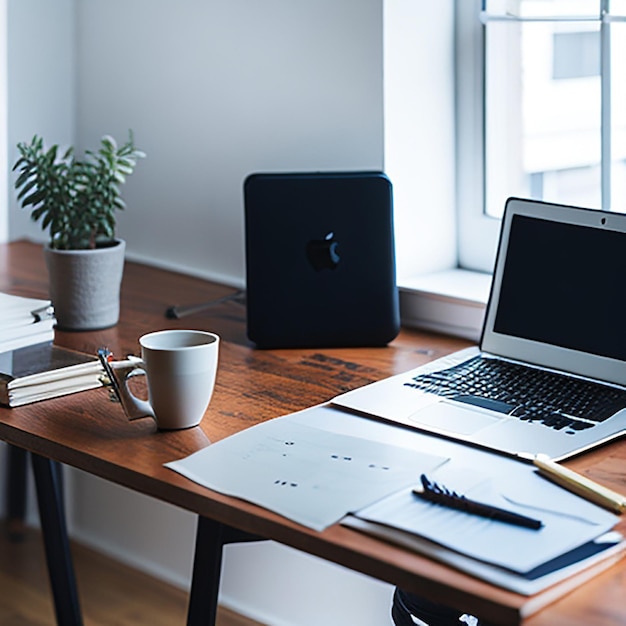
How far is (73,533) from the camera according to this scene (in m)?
2.38

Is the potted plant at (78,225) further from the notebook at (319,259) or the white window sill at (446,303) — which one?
the white window sill at (446,303)

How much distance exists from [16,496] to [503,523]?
166cm

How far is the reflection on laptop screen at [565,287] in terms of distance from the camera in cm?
134

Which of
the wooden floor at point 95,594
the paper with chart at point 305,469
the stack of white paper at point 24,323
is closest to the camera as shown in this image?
the paper with chart at point 305,469

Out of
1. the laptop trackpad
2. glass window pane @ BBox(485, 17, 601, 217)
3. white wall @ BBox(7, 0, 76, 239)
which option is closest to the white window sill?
glass window pane @ BBox(485, 17, 601, 217)

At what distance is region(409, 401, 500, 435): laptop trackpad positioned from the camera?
1226mm

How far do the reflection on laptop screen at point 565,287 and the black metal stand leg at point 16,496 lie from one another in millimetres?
1283

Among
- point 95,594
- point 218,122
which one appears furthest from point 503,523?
point 95,594

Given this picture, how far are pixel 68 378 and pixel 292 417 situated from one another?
0.30 metres

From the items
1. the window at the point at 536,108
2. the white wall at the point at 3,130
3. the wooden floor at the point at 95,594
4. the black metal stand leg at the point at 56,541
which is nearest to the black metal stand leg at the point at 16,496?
the wooden floor at the point at 95,594

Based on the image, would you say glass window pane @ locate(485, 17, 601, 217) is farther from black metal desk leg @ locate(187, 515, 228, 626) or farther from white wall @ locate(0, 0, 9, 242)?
white wall @ locate(0, 0, 9, 242)

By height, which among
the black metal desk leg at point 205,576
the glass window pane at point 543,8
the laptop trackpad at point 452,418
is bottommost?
the black metal desk leg at point 205,576

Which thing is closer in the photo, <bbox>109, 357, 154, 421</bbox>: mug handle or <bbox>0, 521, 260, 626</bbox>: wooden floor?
<bbox>109, 357, 154, 421</bbox>: mug handle

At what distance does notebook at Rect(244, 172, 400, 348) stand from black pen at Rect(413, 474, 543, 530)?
0.55m
